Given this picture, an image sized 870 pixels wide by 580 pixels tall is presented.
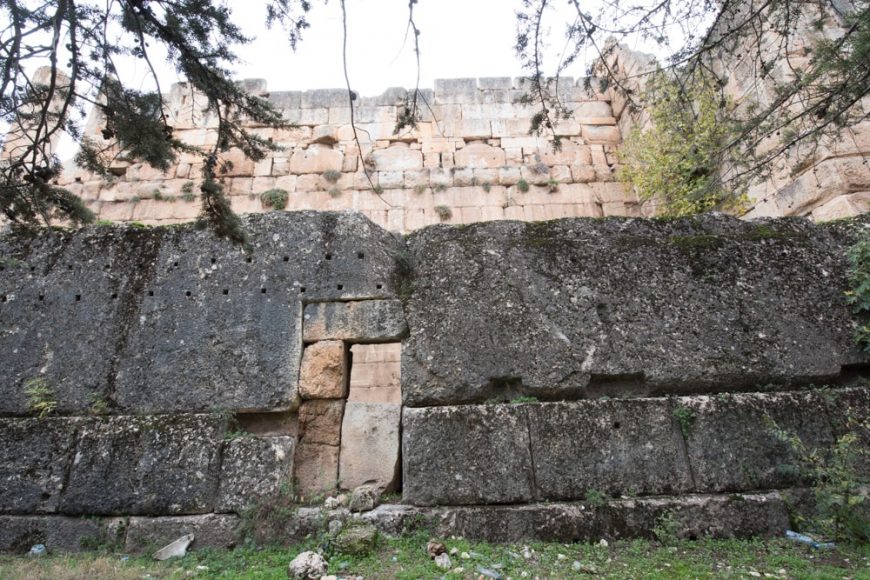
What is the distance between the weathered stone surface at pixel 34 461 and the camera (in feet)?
10.7

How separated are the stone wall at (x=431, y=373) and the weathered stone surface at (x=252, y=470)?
1cm

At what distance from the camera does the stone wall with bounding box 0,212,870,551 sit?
325 cm

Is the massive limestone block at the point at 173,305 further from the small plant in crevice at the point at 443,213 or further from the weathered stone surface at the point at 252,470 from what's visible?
the small plant in crevice at the point at 443,213

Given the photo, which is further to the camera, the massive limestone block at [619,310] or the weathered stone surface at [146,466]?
the massive limestone block at [619,310]

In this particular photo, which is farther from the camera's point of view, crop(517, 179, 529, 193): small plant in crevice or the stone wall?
crop(517, 179, 529, 193): small plant in crevice

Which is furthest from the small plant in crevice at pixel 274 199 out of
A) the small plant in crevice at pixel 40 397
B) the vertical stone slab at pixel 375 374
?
the small plant in crevice at pixel 40 397

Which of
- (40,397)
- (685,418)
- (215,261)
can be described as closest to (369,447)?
(215,261)

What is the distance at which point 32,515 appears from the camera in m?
3.23

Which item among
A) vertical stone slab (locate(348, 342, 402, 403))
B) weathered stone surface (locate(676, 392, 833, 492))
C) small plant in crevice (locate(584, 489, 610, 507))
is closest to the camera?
small plant in crevice (locate(584, 489, 610, 507))

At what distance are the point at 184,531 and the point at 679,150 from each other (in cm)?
760

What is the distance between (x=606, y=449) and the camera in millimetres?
3346

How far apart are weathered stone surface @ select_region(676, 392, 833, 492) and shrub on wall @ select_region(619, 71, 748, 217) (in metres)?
3.89

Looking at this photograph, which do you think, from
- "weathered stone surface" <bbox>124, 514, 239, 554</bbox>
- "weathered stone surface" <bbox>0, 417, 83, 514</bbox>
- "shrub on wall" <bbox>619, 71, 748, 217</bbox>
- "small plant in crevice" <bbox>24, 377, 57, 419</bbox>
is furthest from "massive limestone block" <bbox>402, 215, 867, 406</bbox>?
"shrub on wall" <bbox>619, 71, 748, 217</bbox>

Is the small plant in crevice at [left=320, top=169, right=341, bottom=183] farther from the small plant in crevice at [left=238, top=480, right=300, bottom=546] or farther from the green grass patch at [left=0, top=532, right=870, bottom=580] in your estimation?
the green grass patch at [left=0, top=532, right=870, bottom=580]
